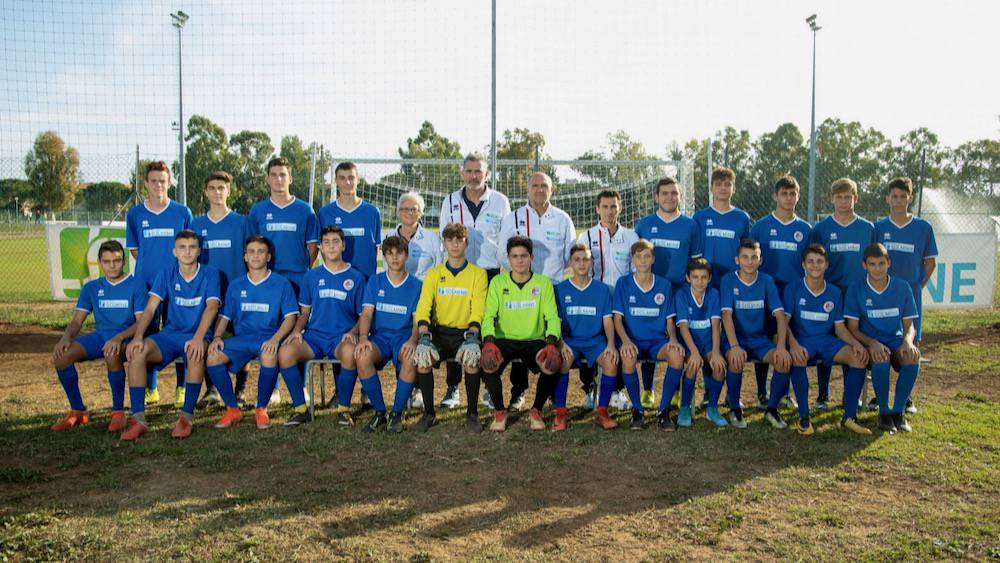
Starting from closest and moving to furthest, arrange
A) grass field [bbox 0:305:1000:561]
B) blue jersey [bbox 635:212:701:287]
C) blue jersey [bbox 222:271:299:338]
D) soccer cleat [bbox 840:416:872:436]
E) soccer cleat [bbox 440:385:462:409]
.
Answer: grass field [bbox 0:305:1000:561], soccer cleat [bbox 840:416:872:436], blue jersey [bbox 222:271:299:338], blue jersey [bbox 635:212:701:287], soccer cleat [bbox 440:385:462:409]

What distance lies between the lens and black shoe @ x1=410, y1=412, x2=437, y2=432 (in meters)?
5.05

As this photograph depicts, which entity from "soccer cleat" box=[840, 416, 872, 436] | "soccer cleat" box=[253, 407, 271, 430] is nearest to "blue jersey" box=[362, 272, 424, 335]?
"soccer cleat" box=[253, 407, 271, 430]

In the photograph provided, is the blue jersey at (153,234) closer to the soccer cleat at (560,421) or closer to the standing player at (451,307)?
the standing player at (451,307)

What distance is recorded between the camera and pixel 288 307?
5355 mm

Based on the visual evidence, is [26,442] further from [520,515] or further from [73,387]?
[520,515]

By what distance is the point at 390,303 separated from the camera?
17.6 ft

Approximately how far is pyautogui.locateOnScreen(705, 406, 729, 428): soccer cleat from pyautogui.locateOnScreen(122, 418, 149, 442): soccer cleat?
4.06 metres

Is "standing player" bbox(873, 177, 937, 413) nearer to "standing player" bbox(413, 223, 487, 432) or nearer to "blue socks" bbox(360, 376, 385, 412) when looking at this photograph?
"standing player" bbox(413, 223, 487, 432)

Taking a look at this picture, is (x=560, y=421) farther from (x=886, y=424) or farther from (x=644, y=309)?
(x=886, y=424)

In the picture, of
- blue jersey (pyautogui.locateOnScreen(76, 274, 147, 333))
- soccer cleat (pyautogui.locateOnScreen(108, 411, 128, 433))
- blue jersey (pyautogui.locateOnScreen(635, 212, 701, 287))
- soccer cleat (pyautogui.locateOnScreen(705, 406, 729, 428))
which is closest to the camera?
soccer cleat (pyautogui.locateOnScreen(108, 411, 128, 433))

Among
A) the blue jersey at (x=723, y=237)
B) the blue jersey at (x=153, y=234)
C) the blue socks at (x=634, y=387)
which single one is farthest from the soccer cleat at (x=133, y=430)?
the blue jersey at (x=723, y=237)

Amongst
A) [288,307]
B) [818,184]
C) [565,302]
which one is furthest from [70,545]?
[818,184]

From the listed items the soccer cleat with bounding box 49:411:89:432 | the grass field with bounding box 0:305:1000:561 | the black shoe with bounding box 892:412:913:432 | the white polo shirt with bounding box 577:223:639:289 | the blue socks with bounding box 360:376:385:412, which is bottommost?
the grass field with bounding box 0:305:1000:561

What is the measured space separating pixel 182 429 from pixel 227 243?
1562 millimetres
